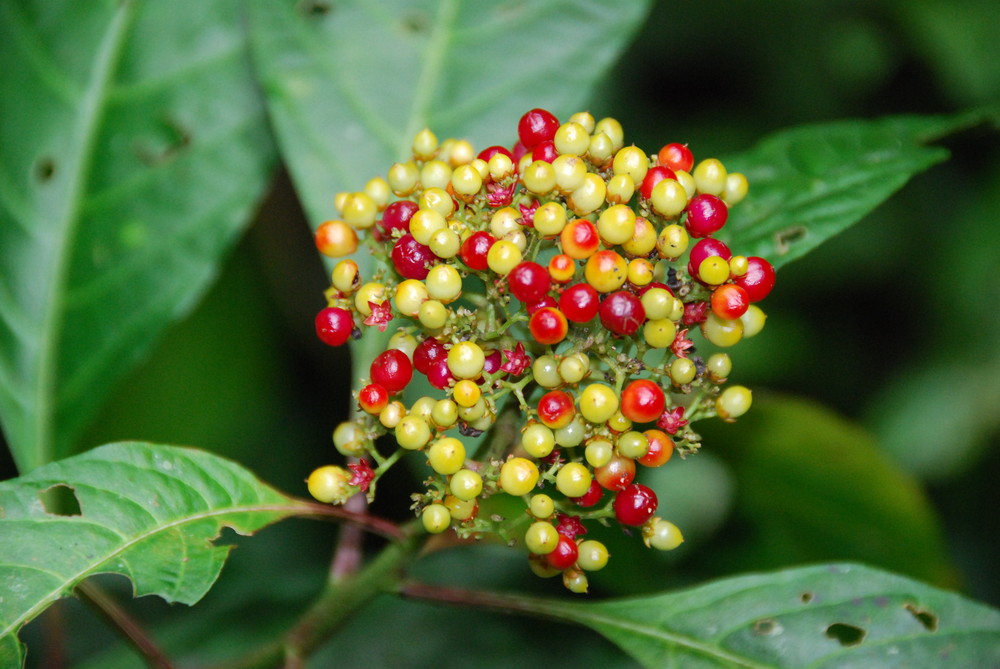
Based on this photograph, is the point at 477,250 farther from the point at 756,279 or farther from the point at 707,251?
the point at 756,279

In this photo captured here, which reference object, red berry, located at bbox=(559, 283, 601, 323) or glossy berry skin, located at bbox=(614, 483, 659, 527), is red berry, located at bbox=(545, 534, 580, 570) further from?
red berry, located at bbox=(559, 283, 601, 323)

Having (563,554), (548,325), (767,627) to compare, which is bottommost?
(767,627)

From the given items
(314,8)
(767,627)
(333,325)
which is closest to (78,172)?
(314,8)

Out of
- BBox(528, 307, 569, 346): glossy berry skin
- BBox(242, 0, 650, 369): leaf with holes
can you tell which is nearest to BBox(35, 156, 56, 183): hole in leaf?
BBox(242, 0, 650, 369): leaf with holes

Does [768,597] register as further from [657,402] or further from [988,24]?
[988,24]

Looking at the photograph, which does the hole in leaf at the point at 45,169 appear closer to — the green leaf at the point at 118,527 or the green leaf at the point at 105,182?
the green leaf at the point at 105,182

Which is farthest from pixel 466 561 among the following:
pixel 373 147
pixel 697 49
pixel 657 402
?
pixel 697 49
